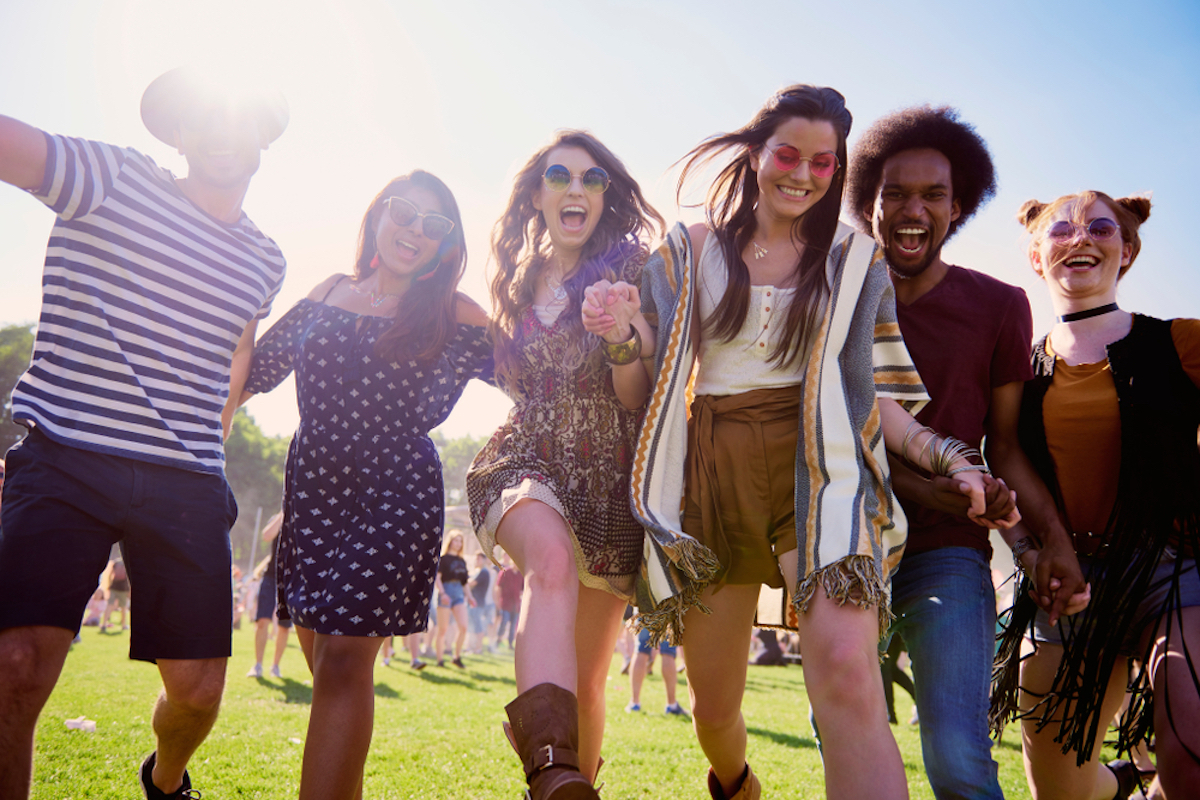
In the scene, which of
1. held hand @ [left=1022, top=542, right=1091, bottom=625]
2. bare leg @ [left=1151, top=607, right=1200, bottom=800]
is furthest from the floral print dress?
bare leg @ [left=1151, top=607, right=1200, bottom=800]

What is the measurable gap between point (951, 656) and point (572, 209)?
7.41ft

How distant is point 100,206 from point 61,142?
0.23m

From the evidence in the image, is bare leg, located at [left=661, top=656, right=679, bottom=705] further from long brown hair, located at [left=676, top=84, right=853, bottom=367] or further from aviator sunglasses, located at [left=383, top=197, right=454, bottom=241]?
long brown hair, located at [left=676, top=84, right=853, bottom=367]

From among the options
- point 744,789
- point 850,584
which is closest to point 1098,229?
point 850,584

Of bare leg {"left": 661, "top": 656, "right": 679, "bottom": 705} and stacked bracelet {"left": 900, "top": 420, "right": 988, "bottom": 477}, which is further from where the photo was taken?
bare leg {"left": 661, "top": 656, "right": 679, "bottom": 705}

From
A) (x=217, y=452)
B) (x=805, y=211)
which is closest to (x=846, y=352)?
(x=805, y=211)

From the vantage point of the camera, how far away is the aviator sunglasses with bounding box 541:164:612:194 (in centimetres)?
329

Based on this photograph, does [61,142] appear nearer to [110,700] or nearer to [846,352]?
[846,352]

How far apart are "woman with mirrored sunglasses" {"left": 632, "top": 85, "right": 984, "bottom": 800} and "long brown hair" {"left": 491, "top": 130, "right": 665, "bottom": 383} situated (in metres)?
0.40

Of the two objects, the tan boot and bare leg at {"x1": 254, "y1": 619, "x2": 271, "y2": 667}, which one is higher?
the tan boot

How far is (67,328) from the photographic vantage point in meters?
2.57

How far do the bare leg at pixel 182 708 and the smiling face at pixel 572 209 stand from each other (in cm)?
213

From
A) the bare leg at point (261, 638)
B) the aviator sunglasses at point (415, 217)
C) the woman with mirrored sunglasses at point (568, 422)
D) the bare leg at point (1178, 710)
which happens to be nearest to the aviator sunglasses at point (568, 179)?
the woman with mirrored sunglasses at point (568, 422)

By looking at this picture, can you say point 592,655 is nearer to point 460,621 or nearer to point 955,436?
point 955,436
